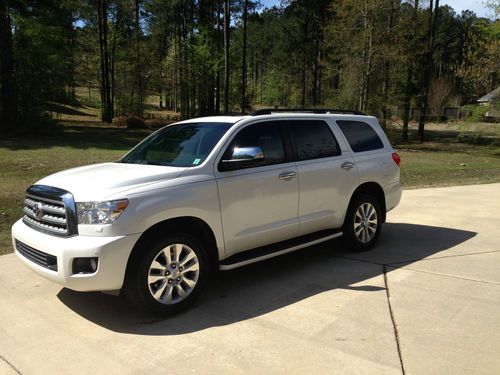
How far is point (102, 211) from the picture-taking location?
4.09 meters

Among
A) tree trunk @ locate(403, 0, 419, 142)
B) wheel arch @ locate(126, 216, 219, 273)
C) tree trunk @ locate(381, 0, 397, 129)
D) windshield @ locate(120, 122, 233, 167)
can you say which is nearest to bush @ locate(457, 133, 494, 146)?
tree trunk @ locate(403, 0, 419, 142)

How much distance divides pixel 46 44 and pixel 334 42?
55.6 feet

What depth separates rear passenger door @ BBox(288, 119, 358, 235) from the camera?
18.5ft

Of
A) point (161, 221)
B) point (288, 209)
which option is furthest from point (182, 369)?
point (288, 209)

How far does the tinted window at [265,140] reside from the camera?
5.17 metres

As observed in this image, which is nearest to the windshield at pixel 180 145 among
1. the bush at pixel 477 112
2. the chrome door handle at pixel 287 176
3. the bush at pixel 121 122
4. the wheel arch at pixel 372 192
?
the chrome door handle at pixel 287 176

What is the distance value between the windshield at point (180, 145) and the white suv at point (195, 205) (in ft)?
0.06

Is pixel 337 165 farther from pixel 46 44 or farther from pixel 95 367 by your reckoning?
pixel 46 44

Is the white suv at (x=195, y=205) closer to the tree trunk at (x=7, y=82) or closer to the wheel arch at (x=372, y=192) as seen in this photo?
the wheel arch at (x=372, y=192)

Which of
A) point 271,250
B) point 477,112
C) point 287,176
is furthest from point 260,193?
point 477,112

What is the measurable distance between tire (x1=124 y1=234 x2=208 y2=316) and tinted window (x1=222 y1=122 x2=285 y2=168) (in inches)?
48.0

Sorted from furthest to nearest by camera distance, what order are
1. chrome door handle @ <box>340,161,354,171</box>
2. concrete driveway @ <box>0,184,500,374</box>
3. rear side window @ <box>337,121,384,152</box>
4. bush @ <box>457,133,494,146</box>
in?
bush @ <box>457,133,494,146</box> < rear side window @ <box>337,121,384,152</box> < chrome door handle @ <box>340,161,354,171</box> < concrete driveway @ <box>0,184,500,374</box>

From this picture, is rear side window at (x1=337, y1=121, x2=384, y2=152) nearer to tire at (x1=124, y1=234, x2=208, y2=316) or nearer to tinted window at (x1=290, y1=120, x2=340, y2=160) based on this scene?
tinted window at (x1=290, y1=120, x2=340, y2=160)

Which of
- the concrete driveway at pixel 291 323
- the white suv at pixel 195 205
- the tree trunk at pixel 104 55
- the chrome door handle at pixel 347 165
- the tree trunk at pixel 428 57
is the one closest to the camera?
the concrete driveway at pixel 291 323
